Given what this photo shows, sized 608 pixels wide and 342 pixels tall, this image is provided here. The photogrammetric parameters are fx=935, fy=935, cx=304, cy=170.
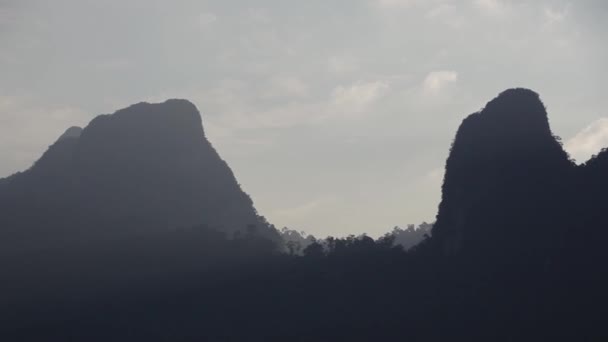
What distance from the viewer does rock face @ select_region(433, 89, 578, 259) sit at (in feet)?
167

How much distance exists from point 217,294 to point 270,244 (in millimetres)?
10143

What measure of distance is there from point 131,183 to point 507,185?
37.8 meters

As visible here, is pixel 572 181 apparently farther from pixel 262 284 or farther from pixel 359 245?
pixel 262 284

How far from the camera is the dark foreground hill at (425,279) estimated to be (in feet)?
160

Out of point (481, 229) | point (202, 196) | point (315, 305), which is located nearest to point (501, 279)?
point (481, 229)

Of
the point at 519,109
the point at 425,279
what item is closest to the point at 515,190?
the point at 519,109

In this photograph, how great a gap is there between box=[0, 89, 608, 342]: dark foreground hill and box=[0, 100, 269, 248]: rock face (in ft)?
28.1

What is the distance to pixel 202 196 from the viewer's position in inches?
3238

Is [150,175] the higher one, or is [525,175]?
[150,175]

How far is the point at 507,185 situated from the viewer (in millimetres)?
52844

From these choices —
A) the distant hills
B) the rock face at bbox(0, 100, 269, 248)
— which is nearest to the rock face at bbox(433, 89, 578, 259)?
the distant hills

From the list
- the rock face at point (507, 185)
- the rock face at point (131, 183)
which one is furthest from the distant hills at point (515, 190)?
the rock face at point (131, 183)

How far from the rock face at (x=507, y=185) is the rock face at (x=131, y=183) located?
2827 centimetres

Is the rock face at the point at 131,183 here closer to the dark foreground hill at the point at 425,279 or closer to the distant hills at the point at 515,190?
the dark foreground hill at the point at 425,279
